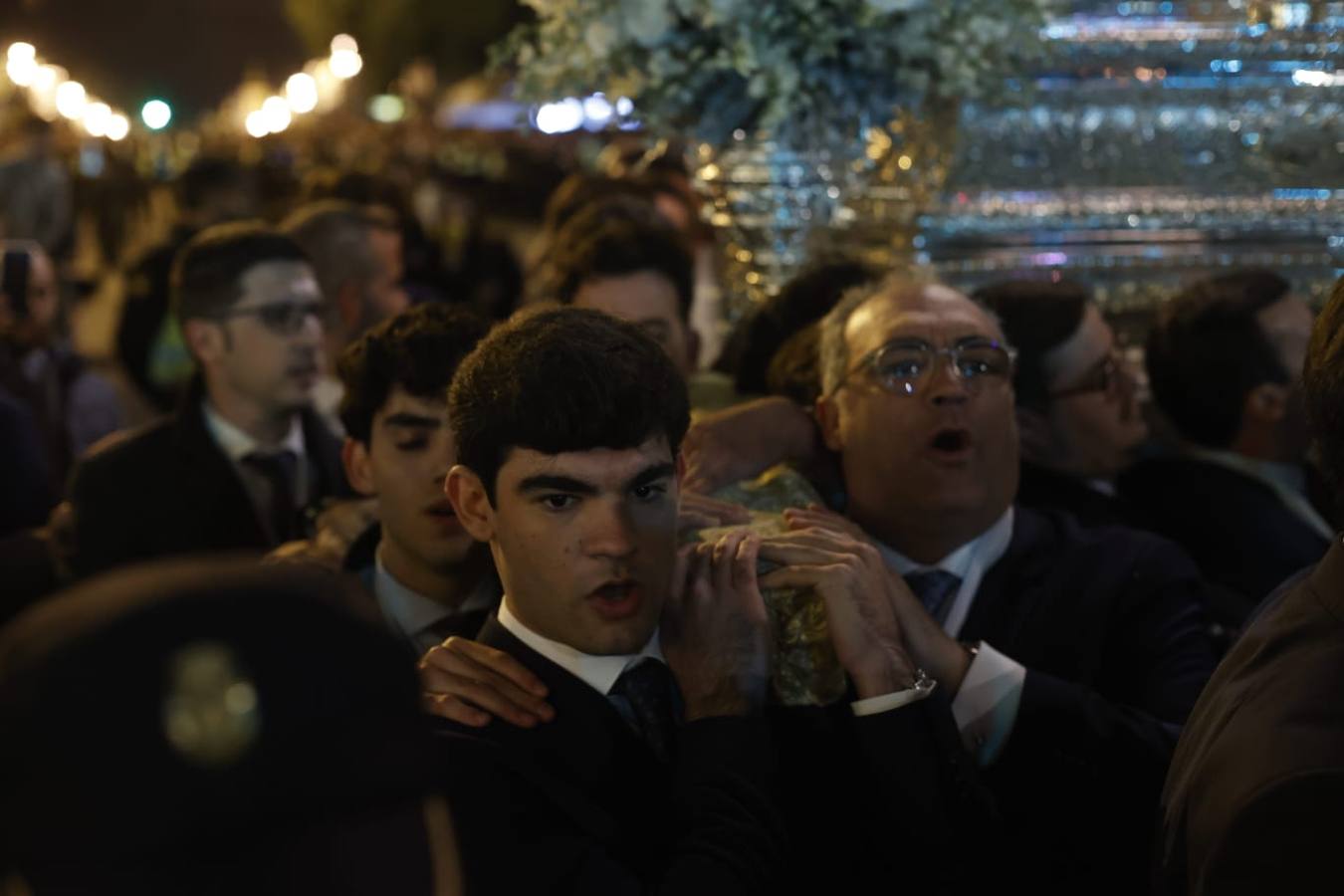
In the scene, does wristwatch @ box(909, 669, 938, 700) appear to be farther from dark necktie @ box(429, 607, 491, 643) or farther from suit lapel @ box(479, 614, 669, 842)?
dark necktie @ box(429, 607, 491, 643)

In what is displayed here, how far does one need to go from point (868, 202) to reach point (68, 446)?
305cm

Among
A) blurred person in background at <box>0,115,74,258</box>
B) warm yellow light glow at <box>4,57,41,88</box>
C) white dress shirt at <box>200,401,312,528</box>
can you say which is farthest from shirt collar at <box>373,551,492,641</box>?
warm yellow light glow at <box>4,57,41,88</box>

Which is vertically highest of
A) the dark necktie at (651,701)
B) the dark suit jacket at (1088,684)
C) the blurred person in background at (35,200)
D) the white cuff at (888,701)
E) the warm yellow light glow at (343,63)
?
the warm yellow light glow at (343,63)

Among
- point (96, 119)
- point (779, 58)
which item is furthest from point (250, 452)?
point (96, 119)

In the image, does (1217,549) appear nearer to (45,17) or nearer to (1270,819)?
(1270,819)

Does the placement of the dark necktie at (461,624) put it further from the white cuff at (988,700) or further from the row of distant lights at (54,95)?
the row of distant lights at (54,95)

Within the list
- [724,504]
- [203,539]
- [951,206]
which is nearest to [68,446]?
[203,539]

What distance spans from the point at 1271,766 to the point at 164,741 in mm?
1208

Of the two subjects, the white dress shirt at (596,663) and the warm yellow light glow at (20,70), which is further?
the warm yellow light glow at (20,70)

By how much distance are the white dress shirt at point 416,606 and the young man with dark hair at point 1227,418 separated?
1731 millimetres

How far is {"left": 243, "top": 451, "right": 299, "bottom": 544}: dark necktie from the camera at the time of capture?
15.5ft

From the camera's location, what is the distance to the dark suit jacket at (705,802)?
89.0 inches

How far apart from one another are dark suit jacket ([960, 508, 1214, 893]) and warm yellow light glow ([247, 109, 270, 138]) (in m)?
24.5

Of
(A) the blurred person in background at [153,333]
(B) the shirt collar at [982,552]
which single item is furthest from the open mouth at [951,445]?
(A) the blurred person in background at [153,333]
